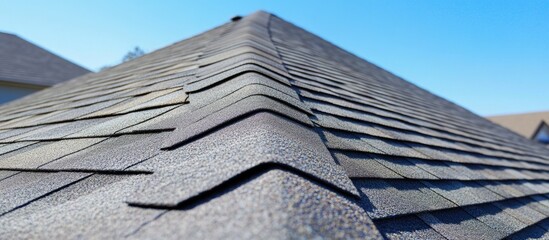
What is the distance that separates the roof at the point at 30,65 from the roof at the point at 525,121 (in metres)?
31.8

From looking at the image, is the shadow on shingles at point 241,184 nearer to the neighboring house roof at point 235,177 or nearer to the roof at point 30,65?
the neighboring house roof at point 235,177

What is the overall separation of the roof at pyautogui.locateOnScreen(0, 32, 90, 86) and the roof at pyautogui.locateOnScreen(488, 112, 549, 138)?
3183 cm

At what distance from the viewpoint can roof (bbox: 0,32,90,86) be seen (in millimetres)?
16062

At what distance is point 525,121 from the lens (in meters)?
28.8

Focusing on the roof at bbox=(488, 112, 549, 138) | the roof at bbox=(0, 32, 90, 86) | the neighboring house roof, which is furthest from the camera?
the roof at bbox=(488, 112, 549, 138)

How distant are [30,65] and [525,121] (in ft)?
116

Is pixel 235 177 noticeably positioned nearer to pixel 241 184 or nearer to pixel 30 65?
pixel 241 184

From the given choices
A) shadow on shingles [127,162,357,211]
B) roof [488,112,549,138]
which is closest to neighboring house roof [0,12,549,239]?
shadow on shingles [127,162,357,211]

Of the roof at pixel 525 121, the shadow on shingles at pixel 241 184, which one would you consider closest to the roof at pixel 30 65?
the shadow on shingles at pixel 241 184

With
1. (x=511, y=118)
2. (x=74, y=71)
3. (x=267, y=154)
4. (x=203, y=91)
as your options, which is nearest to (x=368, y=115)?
(x=203, y=91)

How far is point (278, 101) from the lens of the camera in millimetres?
1437

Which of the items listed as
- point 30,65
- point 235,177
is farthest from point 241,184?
point 30,65

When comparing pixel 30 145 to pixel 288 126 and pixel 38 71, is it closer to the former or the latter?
pixel 288 126

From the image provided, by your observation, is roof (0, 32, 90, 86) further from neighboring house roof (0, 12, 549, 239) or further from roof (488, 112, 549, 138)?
roof (488, 112, 549, 138)
